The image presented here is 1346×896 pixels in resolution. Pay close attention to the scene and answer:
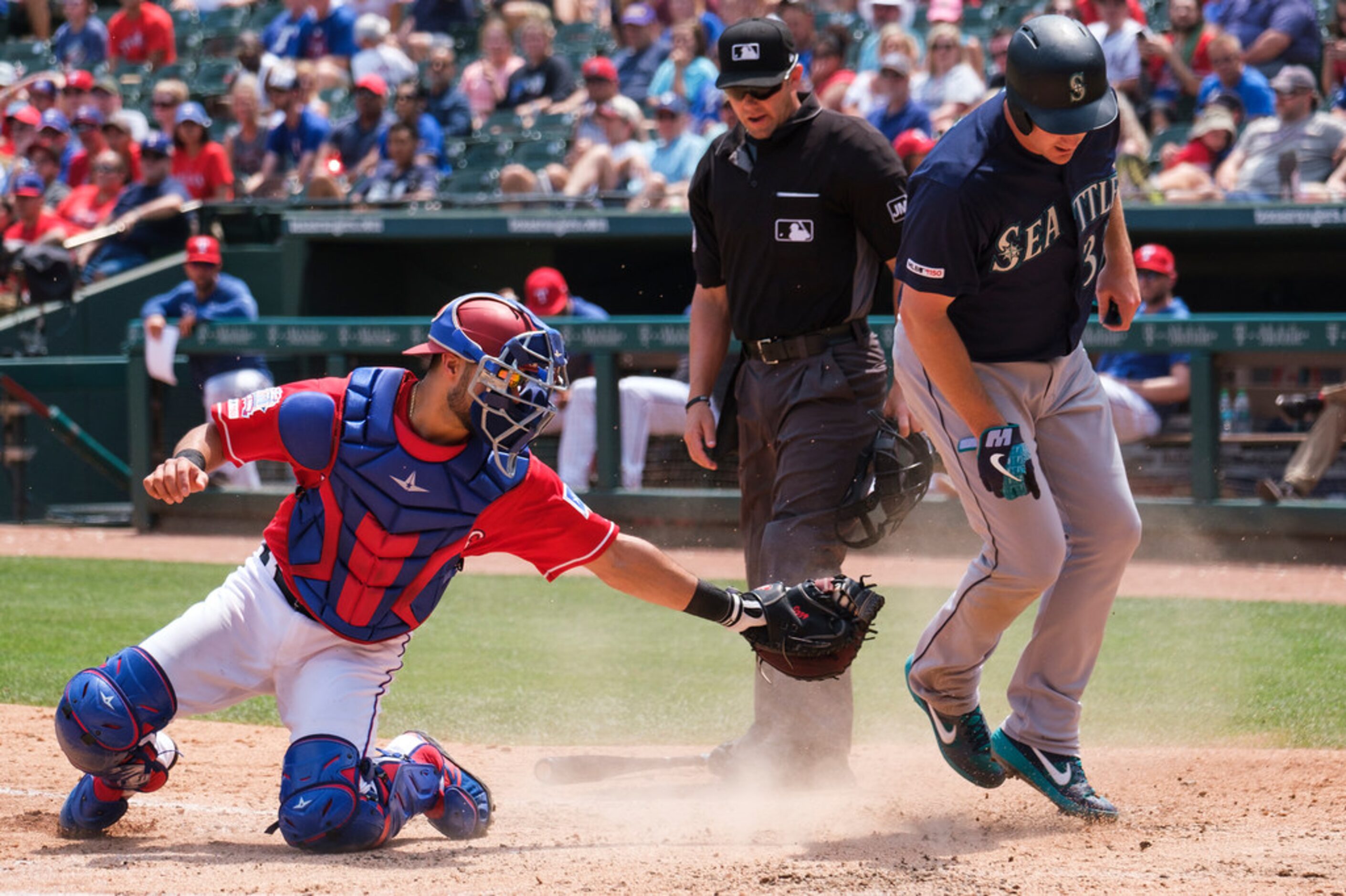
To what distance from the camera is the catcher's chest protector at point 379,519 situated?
3818mm

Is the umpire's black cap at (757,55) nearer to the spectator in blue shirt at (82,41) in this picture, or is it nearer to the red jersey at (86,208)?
the red jersey at (86,208)

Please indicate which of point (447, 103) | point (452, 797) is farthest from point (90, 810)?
point (447, 103)

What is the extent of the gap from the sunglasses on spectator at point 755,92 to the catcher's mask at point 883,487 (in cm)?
100

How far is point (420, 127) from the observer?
1210 centimetres

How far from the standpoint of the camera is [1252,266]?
10867mm

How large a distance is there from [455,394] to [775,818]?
145 centimetres

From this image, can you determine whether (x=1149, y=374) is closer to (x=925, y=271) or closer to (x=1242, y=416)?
(x=1242, y=416)

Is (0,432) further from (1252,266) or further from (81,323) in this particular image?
(1252,266)

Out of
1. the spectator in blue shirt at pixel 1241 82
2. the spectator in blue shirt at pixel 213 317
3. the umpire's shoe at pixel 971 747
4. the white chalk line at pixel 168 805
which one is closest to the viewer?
the umpire's shoe at pixel 971 747

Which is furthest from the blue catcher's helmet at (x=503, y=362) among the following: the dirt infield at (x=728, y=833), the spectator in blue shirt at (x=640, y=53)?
the spectator in blue shirt at (x=640, y=53)

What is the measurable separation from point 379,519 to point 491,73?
33.7ft

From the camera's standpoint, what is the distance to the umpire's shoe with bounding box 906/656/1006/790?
419cm

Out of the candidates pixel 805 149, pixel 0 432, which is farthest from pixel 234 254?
pixel 805 149

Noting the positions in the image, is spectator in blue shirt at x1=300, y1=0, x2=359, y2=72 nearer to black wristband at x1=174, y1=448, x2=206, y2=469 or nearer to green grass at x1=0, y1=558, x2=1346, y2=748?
green grass at x1=0, y1=558, x2=1346, y2=748
